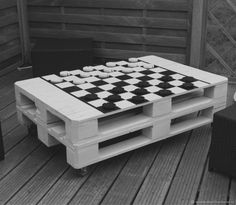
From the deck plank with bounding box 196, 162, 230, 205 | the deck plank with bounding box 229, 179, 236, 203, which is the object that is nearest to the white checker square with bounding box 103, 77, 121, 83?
the deck plank with bounding box 196, 162, 230, 205

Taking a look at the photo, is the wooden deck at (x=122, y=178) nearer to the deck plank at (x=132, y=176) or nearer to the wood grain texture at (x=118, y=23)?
the deck plank at (x=132, y=176)


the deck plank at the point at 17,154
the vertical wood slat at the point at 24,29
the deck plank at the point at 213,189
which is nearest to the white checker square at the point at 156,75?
the deck plank at the point at 213,189

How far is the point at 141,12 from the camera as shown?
3.66 m

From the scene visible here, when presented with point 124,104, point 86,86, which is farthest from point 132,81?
point 124,104

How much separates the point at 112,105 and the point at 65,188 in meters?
0.46

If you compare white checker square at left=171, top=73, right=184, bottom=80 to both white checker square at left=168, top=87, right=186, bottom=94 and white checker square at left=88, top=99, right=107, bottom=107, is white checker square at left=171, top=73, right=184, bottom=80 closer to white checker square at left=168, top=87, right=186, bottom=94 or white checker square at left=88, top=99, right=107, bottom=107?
white checker square at left=168, top=87, right=186, bottom=94

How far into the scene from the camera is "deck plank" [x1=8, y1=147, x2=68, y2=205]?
1933mm

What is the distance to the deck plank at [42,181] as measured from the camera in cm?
193

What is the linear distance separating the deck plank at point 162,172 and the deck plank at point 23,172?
582mm

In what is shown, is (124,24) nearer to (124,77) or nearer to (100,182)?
(124,77)

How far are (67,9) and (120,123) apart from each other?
6.71 ft

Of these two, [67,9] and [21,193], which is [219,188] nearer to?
[21,193]

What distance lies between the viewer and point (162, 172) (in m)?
2.15

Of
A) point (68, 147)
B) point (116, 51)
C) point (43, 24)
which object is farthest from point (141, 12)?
point (68, 147)
